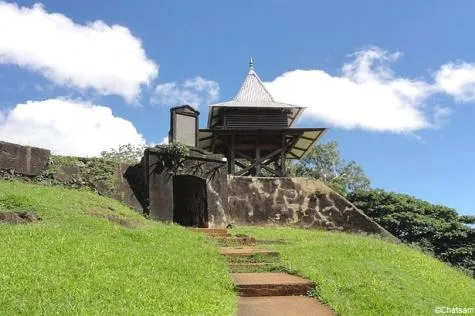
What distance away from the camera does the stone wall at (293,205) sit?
757 inches

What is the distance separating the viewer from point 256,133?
25.4 metres

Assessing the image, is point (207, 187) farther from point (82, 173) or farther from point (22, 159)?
point (22, 159)

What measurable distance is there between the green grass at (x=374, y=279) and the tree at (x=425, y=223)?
45.7 ft

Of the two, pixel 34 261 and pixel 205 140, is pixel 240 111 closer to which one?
pixel 205 140

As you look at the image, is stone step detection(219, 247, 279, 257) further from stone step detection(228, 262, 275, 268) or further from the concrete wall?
the concrete wall

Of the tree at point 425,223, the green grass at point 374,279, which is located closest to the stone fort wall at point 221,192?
the green grass at point 374,279

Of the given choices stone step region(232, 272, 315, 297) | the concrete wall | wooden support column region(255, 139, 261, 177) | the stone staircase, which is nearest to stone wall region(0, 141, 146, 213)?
the concrete wall

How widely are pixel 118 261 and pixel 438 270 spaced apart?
6744 millimetres

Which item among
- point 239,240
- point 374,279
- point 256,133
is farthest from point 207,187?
point 374,279

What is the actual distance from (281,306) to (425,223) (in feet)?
64.4

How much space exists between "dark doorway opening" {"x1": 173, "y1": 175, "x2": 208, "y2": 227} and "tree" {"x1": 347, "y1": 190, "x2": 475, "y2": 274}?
11.0m

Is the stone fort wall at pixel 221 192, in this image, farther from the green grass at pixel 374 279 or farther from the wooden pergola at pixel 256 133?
the green grass at pixel 374 279

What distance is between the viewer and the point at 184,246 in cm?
1018

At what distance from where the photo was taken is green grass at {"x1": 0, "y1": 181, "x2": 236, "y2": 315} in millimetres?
5531
